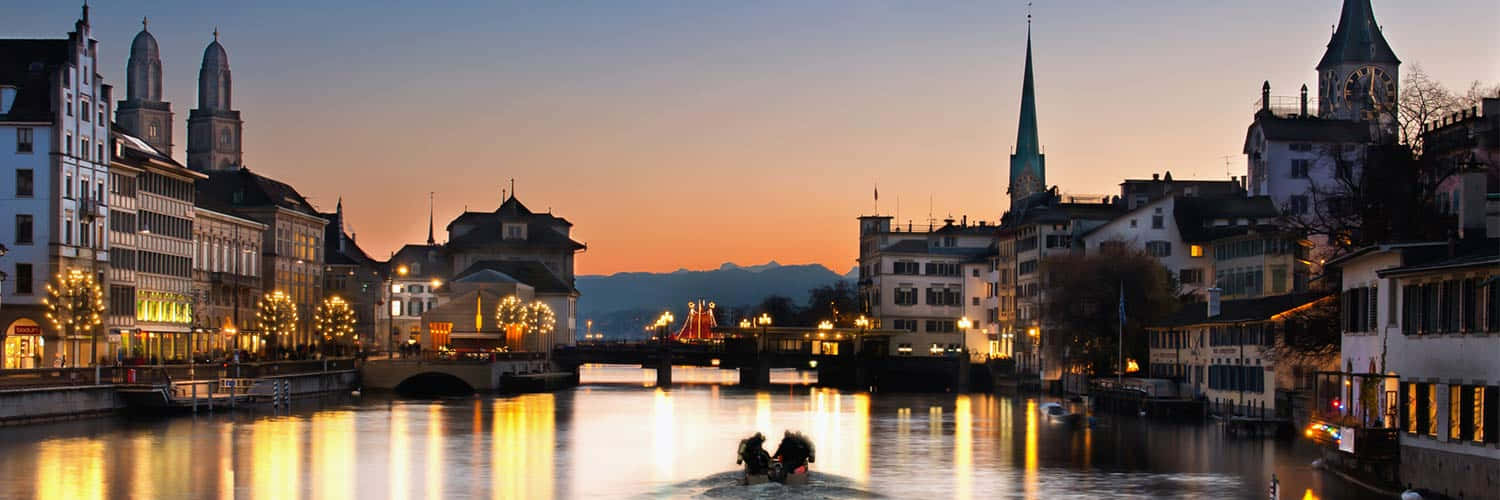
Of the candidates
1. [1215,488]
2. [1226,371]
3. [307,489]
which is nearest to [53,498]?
[307,489]

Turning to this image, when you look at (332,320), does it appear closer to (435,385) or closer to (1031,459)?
(435,385)

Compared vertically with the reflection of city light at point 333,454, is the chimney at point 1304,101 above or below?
above

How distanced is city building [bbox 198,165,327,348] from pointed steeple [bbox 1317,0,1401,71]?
3627 inches

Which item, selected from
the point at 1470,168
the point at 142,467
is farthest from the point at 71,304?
the point at 1470,168

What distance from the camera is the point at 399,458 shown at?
7975cm

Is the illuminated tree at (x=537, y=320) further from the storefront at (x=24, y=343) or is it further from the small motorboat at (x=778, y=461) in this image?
the small motorboat at (x=778, y=461)

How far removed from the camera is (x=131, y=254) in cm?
12912

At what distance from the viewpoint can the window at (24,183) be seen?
113 m

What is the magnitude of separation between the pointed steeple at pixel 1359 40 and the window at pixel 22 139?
110153 millimetres

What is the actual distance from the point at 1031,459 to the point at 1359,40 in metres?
103

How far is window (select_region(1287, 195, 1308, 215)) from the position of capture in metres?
149

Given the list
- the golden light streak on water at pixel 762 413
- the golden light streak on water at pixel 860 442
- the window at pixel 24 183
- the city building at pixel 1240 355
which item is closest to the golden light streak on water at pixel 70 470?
the golden light streak on water at pixel 860 442

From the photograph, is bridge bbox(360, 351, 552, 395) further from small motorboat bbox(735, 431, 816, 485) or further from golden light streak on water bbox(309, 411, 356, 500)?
small motorboat bbox(735, 431, 816, 485)

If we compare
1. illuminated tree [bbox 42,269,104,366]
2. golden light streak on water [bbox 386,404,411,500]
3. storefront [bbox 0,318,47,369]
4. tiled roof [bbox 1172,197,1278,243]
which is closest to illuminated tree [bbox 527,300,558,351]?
tiled roof [bbox 1172,197,1278,243]
